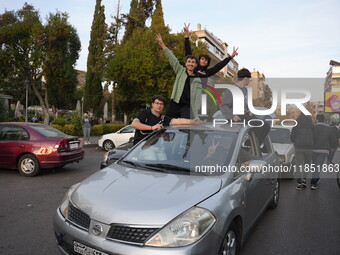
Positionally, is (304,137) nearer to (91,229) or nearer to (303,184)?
(303,184)

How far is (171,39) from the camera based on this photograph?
91.5 ft

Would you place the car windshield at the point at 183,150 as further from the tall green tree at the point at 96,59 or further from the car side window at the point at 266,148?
the tall green tree at the point at 96,59

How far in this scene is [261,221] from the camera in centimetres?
497

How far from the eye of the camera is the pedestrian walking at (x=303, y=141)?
24.0 feet

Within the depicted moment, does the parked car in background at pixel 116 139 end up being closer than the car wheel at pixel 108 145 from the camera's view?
Yes

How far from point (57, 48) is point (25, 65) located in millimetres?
2868

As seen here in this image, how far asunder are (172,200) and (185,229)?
300 mm

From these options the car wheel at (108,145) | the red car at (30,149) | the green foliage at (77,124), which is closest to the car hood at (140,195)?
the red car at (30,149)

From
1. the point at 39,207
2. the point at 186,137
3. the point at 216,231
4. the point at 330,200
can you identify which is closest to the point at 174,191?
the point at 216,231

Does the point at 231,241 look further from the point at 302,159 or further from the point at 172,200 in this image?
the point at 302,159

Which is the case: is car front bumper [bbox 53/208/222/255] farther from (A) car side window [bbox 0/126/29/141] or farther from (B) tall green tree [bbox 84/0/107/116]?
(B) tall green tree [bbox 84/0/107/116]

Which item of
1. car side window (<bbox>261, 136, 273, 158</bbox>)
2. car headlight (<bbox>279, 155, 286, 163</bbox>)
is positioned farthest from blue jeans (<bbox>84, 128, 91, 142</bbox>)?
car side window (<bbox>261, 136, 273, 158</bbox>)

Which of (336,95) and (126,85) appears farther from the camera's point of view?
(336,95)

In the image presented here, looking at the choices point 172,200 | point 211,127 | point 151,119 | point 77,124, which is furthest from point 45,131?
point 77,124
